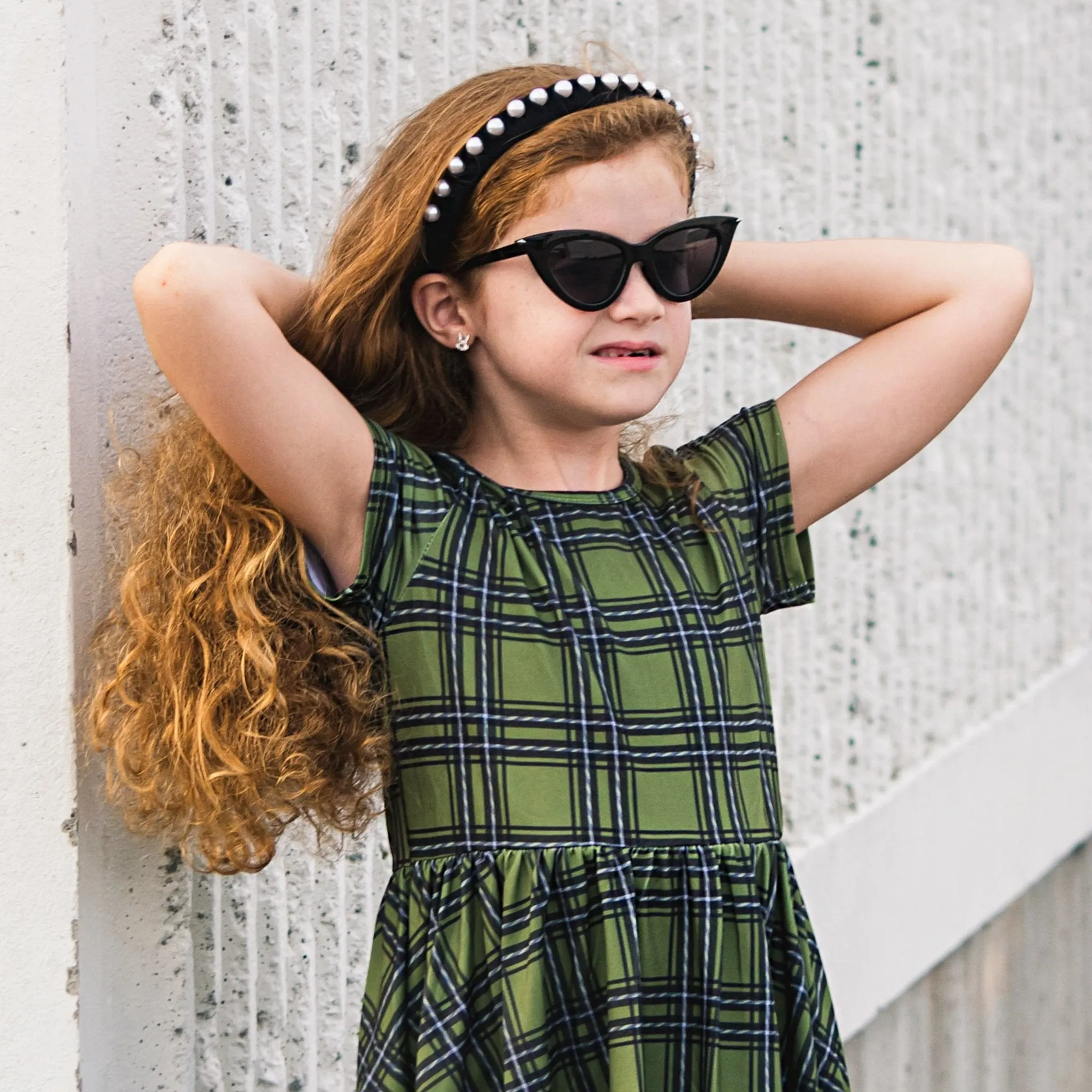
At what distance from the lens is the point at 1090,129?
14.2 feet

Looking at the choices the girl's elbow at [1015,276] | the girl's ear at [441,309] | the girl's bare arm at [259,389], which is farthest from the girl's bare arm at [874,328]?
the girl's bare arm at [259,389]

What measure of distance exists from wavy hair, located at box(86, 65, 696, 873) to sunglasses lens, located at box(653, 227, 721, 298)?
109 millimetres

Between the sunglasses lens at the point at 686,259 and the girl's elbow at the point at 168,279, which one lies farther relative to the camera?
the sunglasses lens at the point at 686,259

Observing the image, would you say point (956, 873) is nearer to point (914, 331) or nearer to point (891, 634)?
point (891, 634)

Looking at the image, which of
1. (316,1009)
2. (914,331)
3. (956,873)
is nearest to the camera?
(914,331)

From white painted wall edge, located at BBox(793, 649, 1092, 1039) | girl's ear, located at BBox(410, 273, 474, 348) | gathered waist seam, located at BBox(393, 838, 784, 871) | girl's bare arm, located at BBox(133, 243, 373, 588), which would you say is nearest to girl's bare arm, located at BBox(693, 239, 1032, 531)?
girl's ear, located at BBox(410, 273, 474, 348)

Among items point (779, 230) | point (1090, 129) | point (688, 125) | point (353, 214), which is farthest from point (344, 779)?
point (1090, 129)

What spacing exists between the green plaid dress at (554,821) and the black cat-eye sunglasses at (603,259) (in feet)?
0.73

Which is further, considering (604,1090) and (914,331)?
(914,331)

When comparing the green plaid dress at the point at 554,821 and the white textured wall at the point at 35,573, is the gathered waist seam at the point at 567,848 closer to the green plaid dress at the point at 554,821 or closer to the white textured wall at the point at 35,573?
the green plaid dress at the point at 554,821

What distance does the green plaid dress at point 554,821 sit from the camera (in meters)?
1.41

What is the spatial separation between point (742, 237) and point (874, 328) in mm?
1040

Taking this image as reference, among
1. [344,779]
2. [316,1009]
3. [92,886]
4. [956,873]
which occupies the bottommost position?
[956,873]

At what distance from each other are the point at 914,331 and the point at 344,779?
817 millimetres
